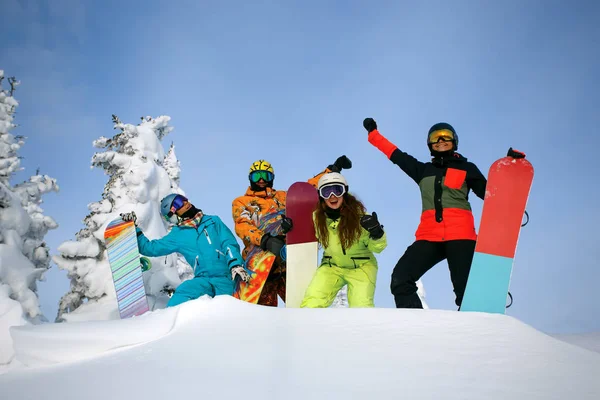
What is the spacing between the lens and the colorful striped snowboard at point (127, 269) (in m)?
5.23

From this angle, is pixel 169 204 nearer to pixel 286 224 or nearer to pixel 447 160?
pixel 286 224

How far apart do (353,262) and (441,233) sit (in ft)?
3.21

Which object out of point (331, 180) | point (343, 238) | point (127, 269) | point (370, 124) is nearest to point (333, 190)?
point (331, 180)

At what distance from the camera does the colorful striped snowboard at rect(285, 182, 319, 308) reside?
4.63 metres

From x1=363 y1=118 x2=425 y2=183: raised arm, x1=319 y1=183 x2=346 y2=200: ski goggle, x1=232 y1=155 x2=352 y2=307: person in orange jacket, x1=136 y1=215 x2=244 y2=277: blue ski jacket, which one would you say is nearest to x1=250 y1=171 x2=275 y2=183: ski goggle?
x1=232 y1=155 x2=352 y2=307: person in orange jacket

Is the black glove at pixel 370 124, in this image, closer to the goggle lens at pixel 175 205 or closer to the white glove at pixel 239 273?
the white glove at pixel 239 273

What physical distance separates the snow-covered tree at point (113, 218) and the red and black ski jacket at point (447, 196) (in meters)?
6.91

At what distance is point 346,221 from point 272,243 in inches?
45.2

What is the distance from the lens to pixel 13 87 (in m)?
11.8

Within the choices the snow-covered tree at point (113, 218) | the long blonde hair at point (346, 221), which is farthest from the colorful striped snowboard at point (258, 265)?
the snow-covered tree at point (113, 218)

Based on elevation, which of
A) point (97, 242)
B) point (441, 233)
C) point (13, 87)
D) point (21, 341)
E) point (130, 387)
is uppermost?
point (13, 87)

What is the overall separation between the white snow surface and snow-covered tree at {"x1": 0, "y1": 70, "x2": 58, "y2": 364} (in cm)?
732

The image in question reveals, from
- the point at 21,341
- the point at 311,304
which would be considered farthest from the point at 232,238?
the point at 21,341

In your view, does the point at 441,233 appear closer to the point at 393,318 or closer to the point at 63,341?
the point at 393,318
